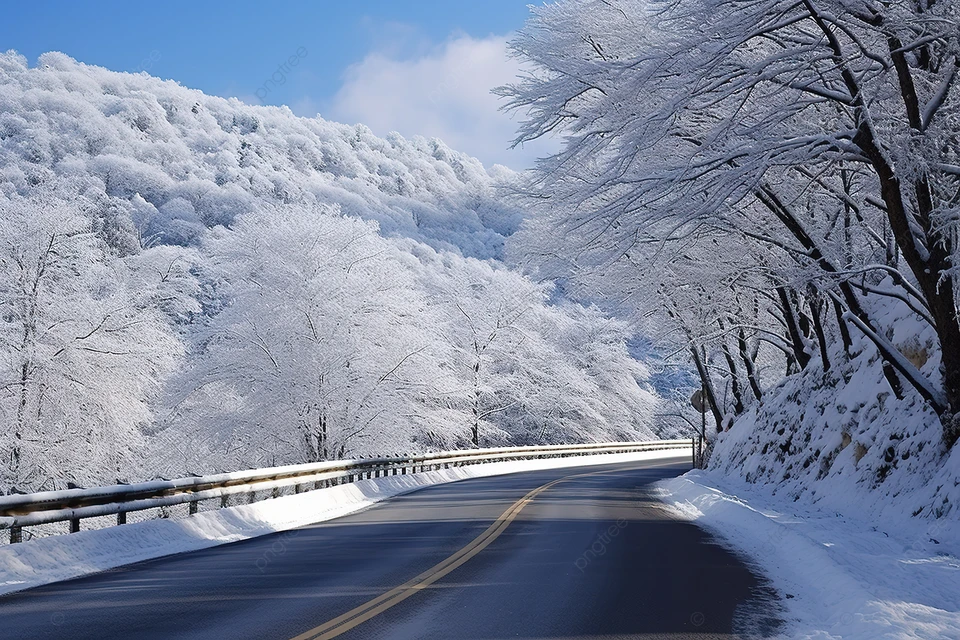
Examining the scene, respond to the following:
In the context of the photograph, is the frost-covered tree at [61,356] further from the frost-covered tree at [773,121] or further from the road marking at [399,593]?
the road marking at [399,593]

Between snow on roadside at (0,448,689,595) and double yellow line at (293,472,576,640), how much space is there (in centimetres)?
386

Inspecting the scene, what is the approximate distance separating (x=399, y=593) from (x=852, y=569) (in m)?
4.70

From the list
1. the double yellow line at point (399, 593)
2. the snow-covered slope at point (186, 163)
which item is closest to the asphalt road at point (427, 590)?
the double yellow line at point (399, 593)

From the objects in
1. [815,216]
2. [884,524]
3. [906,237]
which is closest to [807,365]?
[815,216]

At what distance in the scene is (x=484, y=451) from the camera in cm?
4278

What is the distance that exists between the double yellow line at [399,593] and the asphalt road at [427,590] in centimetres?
2

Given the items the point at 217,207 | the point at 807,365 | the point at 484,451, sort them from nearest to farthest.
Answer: the point at 807,365
the point at 484,451
the point at 217,207

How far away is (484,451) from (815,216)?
2379cm

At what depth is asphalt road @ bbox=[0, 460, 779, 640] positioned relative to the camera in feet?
24.6

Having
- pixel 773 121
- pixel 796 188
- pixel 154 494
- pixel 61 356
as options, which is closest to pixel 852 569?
pixel 773 121

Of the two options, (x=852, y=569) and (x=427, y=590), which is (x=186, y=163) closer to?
(x=427, y=590)

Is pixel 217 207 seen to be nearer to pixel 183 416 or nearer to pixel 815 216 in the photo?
pixel 183 416

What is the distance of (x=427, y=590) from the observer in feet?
30.7

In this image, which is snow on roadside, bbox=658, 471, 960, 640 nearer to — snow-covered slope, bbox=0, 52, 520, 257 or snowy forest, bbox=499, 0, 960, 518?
snowy forest, bbox=499, 0, 960, 518
